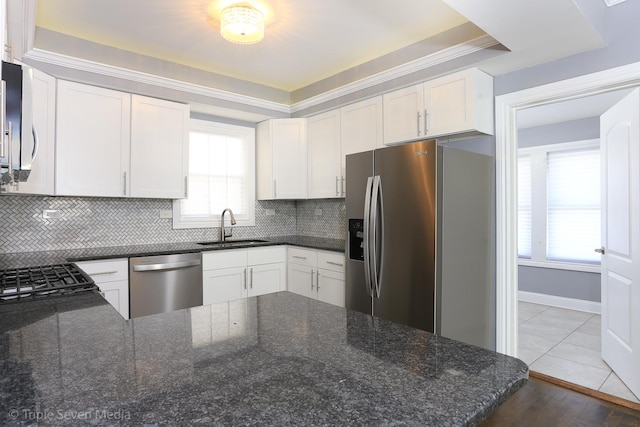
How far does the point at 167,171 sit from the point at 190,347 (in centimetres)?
278

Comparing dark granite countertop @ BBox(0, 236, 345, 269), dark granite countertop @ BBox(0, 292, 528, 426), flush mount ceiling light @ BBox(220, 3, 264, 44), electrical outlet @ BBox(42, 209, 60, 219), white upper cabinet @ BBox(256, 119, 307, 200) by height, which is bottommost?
dark granite countertop @ BBox(0, 292, 528, 426)

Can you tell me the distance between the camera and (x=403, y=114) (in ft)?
10.1

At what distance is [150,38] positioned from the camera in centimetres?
293

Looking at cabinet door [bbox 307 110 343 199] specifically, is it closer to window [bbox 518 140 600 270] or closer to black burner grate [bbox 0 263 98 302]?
black burner grate [bbox 0 263 98 302]

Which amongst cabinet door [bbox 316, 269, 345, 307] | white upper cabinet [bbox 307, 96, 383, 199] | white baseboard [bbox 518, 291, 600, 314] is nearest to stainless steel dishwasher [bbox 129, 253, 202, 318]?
cabinet door [bbox 316, 269, 345, 307]

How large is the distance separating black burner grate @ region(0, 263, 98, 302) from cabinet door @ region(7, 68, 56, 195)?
0.86 metres

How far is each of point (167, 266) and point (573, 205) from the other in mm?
4969

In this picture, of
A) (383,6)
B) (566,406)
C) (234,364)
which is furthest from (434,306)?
(383,6)

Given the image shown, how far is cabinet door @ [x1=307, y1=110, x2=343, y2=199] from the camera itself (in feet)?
12.1

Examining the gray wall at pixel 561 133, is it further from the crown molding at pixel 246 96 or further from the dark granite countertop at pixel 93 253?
the dark granite countertop at pixel 93 253

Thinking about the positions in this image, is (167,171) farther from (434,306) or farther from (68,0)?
(434,306)

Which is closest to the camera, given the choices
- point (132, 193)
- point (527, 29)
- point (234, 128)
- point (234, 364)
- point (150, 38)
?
point (234, 364)

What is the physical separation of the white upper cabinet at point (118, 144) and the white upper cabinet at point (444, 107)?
196 centimetres

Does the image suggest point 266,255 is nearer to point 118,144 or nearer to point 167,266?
point 167,266
